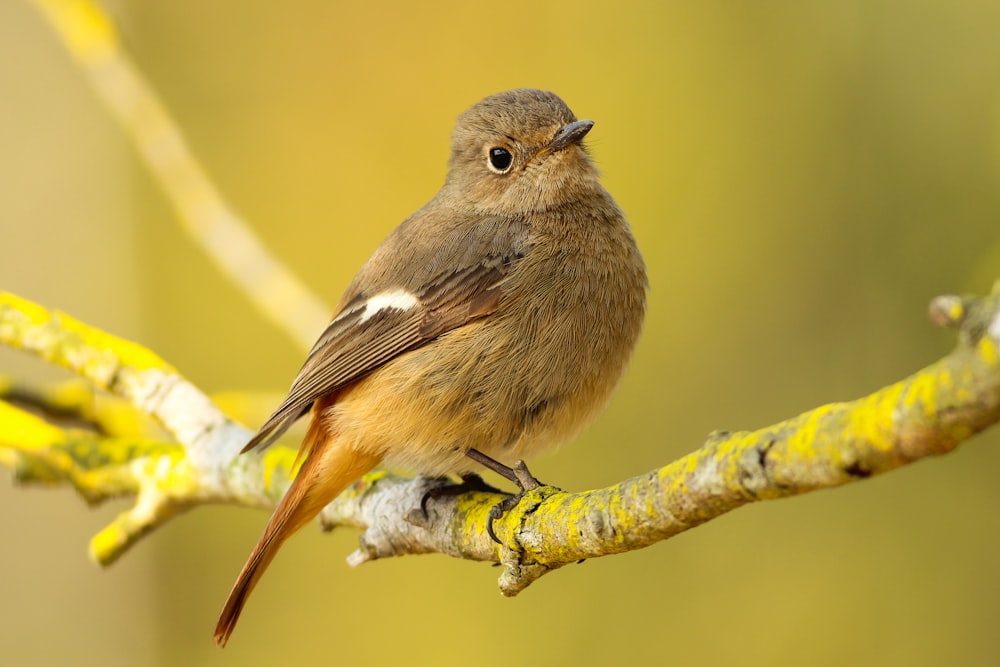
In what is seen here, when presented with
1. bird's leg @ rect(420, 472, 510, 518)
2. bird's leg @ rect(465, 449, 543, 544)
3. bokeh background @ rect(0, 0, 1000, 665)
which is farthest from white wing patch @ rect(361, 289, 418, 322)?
bokeh background @ rect(0, 0, 1000, 665)

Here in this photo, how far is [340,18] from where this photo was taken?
7676 mm

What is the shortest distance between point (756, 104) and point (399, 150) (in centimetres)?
238

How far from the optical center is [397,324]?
3.52m

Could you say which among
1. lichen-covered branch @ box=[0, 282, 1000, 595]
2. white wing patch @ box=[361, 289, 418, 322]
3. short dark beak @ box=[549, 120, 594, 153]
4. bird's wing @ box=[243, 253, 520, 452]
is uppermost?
short dark beak @ box=[549, 120, 594, 153]

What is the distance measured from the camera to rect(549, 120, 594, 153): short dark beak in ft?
12.2

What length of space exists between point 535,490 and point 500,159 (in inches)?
64.9

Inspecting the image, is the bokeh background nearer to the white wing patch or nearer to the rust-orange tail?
the white wing patch

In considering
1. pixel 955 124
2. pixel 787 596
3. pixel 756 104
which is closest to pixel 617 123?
pixel 756 104

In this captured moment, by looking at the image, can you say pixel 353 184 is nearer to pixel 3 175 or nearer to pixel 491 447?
pixel 3 175

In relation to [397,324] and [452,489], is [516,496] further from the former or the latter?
[397,324]

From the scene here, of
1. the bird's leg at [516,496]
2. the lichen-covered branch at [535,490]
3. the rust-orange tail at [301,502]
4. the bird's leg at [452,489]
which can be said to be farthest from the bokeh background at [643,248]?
the bird's leg at [516,496]

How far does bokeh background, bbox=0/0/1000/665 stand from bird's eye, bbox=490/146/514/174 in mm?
2342

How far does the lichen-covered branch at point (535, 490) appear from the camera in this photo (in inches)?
58.1

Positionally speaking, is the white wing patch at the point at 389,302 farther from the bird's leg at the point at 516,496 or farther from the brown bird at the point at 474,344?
the bird's leg at the point at 516,496
